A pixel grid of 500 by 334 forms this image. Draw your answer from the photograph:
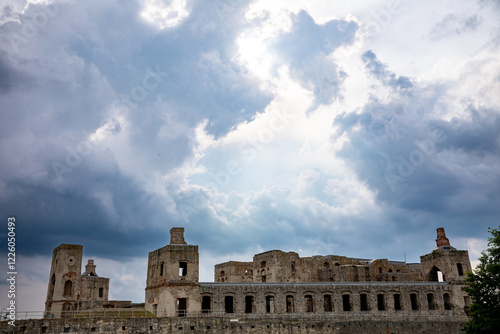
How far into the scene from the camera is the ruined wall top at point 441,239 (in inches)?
2046

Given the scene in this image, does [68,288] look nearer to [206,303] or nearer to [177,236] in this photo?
[177,236]

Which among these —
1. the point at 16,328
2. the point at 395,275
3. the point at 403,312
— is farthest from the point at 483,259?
the point at 16,328

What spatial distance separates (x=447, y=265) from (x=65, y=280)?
39.9m

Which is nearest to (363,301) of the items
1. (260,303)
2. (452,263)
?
(260,303)

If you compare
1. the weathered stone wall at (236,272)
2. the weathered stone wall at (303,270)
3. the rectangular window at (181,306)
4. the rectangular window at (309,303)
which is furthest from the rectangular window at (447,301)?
the rectangular window at (181,306)

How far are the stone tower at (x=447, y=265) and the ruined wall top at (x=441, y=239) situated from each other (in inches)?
129

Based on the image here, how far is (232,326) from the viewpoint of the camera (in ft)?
112

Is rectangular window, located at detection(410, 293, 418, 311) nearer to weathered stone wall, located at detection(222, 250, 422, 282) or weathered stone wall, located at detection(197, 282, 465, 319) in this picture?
weathered stone wall, located at detection(197, 282, 465, 319)

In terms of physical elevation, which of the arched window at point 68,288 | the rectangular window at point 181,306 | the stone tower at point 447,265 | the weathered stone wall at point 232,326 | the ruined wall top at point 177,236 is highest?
the ruined wall top at point 177,236

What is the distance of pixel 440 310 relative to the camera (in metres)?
42.6

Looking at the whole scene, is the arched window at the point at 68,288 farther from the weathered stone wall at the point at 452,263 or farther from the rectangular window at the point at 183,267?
the weathered stone wall at the point at 452,263

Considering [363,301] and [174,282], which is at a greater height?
[174,282]

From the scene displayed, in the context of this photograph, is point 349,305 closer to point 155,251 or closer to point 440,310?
point 440,310

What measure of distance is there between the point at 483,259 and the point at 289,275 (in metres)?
24.0
